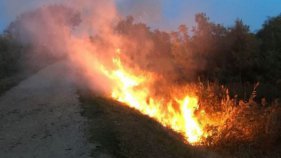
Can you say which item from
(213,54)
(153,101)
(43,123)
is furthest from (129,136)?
(213,54)

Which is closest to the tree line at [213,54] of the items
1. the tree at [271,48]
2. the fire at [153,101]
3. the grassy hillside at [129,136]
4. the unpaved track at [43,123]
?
the tree at [271,48]

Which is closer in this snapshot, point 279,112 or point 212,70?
point 279,112

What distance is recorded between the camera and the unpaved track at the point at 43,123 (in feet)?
45.4

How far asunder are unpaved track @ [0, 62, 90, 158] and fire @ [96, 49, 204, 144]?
1.69m

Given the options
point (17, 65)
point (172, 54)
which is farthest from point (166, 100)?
point (17, 65)

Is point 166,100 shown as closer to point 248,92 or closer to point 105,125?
point 248,92

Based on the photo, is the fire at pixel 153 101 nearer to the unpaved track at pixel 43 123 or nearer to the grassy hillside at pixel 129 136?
the grassy hillside at pixel 129 136

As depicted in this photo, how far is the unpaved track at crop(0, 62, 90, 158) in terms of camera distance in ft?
45.4

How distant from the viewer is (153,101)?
20062 millimetres

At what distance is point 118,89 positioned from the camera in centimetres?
2091

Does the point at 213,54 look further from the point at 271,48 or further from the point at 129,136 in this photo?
the point at 129,136

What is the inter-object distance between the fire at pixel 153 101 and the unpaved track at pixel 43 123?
1691 millimetres

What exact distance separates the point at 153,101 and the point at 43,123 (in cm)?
475

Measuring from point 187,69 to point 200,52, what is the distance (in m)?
1.18
